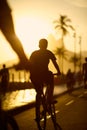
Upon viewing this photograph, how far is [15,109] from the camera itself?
50.9ft

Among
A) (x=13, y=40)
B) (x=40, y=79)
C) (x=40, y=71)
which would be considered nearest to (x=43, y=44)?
(x=40, y=71)

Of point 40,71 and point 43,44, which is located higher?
point 43,44

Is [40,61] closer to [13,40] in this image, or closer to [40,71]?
[40,71]

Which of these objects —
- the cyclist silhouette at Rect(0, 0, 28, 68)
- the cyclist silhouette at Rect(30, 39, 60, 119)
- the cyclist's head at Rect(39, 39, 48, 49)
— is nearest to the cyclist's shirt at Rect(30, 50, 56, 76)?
the cyclist silhouette at Rect(30, 39, 60, 119)

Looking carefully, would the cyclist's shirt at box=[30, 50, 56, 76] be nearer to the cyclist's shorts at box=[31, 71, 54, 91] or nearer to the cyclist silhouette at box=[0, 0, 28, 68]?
the cyclist's shorts at box=[31, 71, 54, 91]

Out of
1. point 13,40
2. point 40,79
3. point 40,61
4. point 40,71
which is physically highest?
point 13,40

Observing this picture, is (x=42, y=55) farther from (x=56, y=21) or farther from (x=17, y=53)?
(x=56, y=21)

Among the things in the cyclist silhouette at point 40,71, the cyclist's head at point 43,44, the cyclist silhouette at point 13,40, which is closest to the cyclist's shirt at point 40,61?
the cyclist silhouette at point 40,71

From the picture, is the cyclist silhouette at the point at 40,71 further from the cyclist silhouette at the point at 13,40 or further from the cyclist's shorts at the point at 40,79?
the cyclist silhouette at the point at 13,40

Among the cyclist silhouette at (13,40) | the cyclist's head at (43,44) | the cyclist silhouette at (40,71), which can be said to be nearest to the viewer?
the cyclist silhouette at (13,40)

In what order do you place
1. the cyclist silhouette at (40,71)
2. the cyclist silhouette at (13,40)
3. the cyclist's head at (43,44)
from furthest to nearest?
the cyclist's head at (43,44) → the cyclist silhouette at (40,71) → the cyclist silhouette at (13,40)

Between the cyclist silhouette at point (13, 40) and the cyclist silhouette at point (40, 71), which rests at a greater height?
the cyclist silhouette at point (13, 40)

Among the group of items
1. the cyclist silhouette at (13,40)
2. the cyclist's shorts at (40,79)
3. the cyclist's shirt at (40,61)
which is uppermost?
the cyclist silhouette at (13,40)

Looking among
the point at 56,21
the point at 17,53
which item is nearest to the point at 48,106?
the point at 17,53
